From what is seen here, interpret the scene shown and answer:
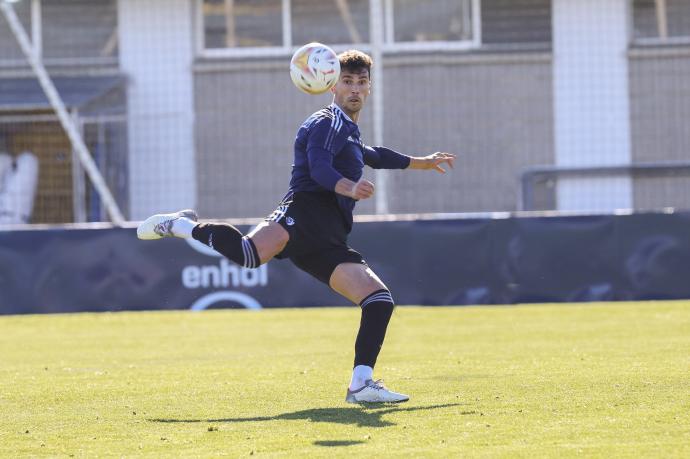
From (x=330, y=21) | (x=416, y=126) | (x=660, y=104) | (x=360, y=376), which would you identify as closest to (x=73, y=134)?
(x=330, y=21)

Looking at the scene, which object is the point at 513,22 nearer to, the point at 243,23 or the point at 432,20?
the point at 432,20

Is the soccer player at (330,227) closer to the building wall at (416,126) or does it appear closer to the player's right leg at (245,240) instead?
the player's right leg at (245,240)

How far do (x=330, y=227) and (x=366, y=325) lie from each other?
63 cm

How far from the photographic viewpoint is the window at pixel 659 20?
21.5m

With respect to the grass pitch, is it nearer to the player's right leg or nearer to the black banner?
the black banner

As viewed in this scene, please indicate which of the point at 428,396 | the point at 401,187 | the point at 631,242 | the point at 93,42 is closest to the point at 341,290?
the point at 428,396

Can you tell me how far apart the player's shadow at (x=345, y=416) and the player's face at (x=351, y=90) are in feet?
5.69

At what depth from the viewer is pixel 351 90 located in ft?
24.8

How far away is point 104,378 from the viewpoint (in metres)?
8.92

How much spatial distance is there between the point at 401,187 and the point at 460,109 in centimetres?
200

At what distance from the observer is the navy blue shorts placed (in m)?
7.53

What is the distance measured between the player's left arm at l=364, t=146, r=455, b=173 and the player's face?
0.56 metres

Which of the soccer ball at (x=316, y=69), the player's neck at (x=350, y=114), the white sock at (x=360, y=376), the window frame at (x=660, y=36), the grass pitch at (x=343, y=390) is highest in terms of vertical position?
the window frame at (x=660, y=36)

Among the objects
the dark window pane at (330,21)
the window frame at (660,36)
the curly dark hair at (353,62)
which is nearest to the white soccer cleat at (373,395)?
the curly dark hair at (353,62)
